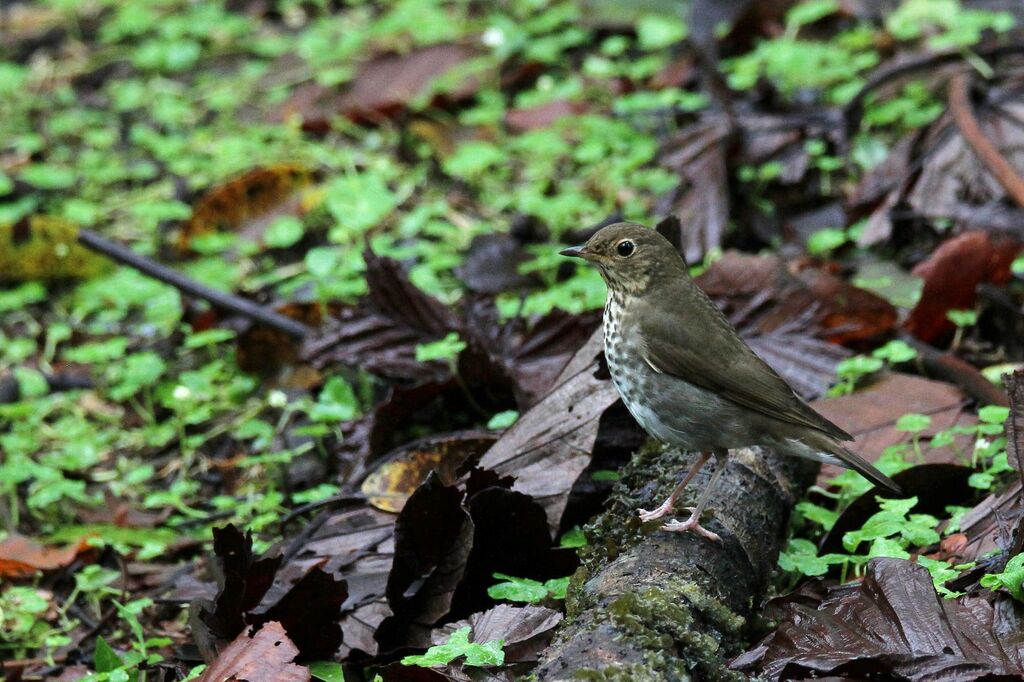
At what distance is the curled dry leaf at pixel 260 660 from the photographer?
2873 millimetres

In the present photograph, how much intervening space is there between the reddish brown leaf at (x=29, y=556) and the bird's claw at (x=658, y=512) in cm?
214

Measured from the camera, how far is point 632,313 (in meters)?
3.62

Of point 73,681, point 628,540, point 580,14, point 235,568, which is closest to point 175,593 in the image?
point 73,681

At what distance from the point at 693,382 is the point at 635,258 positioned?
47 centimetres

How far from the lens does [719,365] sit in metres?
3.52

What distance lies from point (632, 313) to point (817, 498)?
87 centimetres

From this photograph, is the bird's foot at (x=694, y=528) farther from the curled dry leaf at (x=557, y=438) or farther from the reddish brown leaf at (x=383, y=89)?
the reddish brown leaf at (x=383, y=89)

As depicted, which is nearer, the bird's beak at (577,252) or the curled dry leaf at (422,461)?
the bird's beak at (577,252)

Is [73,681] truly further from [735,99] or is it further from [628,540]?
[735,99]

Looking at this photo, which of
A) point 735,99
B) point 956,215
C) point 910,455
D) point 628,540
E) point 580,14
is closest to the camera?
point 628,540

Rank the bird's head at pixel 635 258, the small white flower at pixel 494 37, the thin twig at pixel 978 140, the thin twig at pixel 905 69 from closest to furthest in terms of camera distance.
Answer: the bird's head at pixel 635 258
the thin twig at pixel 978 140
the thin twig at pixel 905 69
the small white flower at pixel 494 37

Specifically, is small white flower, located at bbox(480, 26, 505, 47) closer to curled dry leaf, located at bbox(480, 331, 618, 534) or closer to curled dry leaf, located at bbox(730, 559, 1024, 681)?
curled dry leaf, located at bbox(480, 331, 618, 534)

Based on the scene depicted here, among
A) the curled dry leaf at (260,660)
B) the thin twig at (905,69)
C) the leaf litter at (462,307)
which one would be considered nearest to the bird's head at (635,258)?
the leaf litter at (462,307)

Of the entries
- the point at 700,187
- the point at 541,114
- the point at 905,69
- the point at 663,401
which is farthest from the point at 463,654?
the point at 541,114
